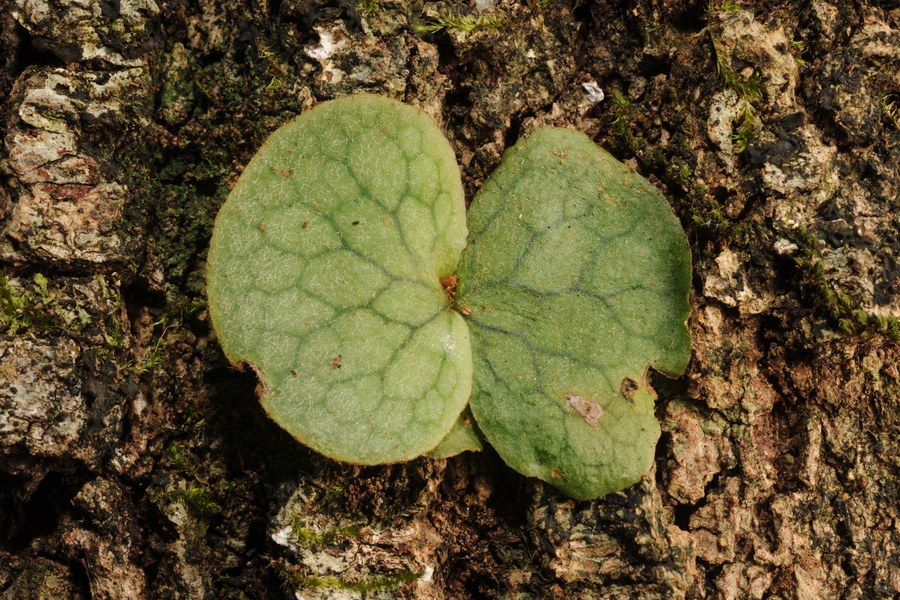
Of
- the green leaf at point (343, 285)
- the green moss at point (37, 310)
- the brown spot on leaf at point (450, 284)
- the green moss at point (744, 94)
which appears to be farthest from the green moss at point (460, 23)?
the green moss at point (37, 310)

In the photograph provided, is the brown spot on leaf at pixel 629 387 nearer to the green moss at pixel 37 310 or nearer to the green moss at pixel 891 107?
the green moss at pixel 891 107

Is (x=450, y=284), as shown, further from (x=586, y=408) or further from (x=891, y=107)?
(x=891, y=107)

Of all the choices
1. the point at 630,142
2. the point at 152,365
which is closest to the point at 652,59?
the point at 630,142

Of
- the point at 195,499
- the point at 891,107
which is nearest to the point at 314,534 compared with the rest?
the point at 195,499

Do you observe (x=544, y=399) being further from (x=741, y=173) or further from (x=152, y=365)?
(x=152, y=365)

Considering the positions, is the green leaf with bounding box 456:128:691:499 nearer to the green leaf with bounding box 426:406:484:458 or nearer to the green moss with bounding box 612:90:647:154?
the green leaf with bounding box 426:406:484:458

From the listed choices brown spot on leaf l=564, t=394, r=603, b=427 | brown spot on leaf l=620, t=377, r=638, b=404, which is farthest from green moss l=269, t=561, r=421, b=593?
brown spot on leaf l=620, t=377, r=638, b=404
